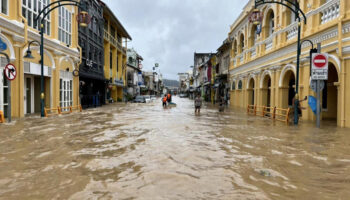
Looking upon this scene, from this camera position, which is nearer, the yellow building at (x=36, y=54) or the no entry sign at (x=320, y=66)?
the no entry sign at (x=320, y=66)

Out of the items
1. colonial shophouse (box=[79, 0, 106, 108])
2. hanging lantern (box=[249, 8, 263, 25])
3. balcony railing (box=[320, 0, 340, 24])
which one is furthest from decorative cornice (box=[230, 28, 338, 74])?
colonial shophouse (box=[79, 0, 106, 108])

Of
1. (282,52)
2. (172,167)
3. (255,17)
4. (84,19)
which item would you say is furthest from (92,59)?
(172,167)

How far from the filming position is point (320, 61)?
36.1 feet

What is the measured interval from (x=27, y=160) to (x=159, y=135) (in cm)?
432

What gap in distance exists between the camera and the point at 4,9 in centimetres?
1313

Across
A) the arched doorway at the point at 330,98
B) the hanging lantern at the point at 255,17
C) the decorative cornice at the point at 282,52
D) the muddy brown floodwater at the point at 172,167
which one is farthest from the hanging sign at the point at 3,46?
the arched doorway at the point at 330,98

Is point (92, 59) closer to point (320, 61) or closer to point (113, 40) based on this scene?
point (113, 40)

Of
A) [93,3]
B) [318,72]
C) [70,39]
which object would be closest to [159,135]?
[318,72]

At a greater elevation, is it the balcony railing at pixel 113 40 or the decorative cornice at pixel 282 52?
the balcony railing at pixel 113 40

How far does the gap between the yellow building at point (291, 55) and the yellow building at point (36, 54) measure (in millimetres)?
15410

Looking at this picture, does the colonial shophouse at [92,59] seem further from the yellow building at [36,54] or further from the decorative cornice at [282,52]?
the decorative cornice at [282,52]

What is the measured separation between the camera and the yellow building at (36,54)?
13367 mm

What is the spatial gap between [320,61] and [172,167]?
30.2ft

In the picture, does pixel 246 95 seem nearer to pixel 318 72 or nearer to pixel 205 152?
pixel 318 72
